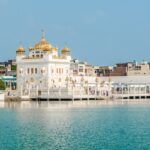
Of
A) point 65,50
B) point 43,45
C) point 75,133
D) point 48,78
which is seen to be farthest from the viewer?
point 65,50

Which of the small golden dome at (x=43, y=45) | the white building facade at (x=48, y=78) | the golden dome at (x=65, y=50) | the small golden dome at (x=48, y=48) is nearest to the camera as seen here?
the white building facade at (x=48, y=78)

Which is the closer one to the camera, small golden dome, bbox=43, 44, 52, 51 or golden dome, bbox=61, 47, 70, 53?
small golden dome, bbox=43, 44, 52, 51

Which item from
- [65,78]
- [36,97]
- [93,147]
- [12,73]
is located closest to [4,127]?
[93,147]

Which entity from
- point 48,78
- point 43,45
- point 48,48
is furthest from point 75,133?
point 43,45

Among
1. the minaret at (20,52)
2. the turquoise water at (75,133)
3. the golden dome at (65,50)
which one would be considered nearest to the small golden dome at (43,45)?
the minaret at (20,52)

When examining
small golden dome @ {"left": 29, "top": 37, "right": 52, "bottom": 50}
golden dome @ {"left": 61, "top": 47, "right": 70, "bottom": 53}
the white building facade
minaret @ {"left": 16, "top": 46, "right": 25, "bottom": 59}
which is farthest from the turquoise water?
golden dome @ {"left": 61, "top": 47, "right": 70, "bottom": 53}

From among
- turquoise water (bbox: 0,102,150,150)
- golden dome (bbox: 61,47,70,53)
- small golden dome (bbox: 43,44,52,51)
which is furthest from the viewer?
golden dome (bbox: 61,47,70,53)

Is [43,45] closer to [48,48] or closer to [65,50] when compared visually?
[48,48]

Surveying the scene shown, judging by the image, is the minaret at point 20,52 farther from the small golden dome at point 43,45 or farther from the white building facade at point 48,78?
the small golden dome at point 43,45

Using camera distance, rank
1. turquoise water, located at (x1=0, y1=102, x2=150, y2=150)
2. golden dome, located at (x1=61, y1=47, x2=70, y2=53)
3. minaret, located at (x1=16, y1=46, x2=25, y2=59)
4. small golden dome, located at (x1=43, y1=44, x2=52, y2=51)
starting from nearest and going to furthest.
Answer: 1. turquoise water, located at (x1=0, y1=102, x2=150, y2=150)
2. small golden dome, located at (x1=43, y1=44, x2=52, y2=51)
3. minaret, located at (x1=16, y1=46, x2=25, y2=59)
4. golden dome, located at (x1=61, y1=47, x2=70, y2=53)

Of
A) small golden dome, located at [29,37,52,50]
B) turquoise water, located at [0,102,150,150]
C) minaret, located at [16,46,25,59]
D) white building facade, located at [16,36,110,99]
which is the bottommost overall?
turquoise water, located at [0,102,150,150]

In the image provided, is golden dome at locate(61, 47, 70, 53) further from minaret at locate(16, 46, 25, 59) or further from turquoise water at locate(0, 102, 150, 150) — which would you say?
turquoise water at locate(0, 102, 150, 150)

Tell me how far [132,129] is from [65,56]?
44715 mm

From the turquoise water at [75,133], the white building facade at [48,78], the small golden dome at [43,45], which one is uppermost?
the small golden dome at [43,45]
